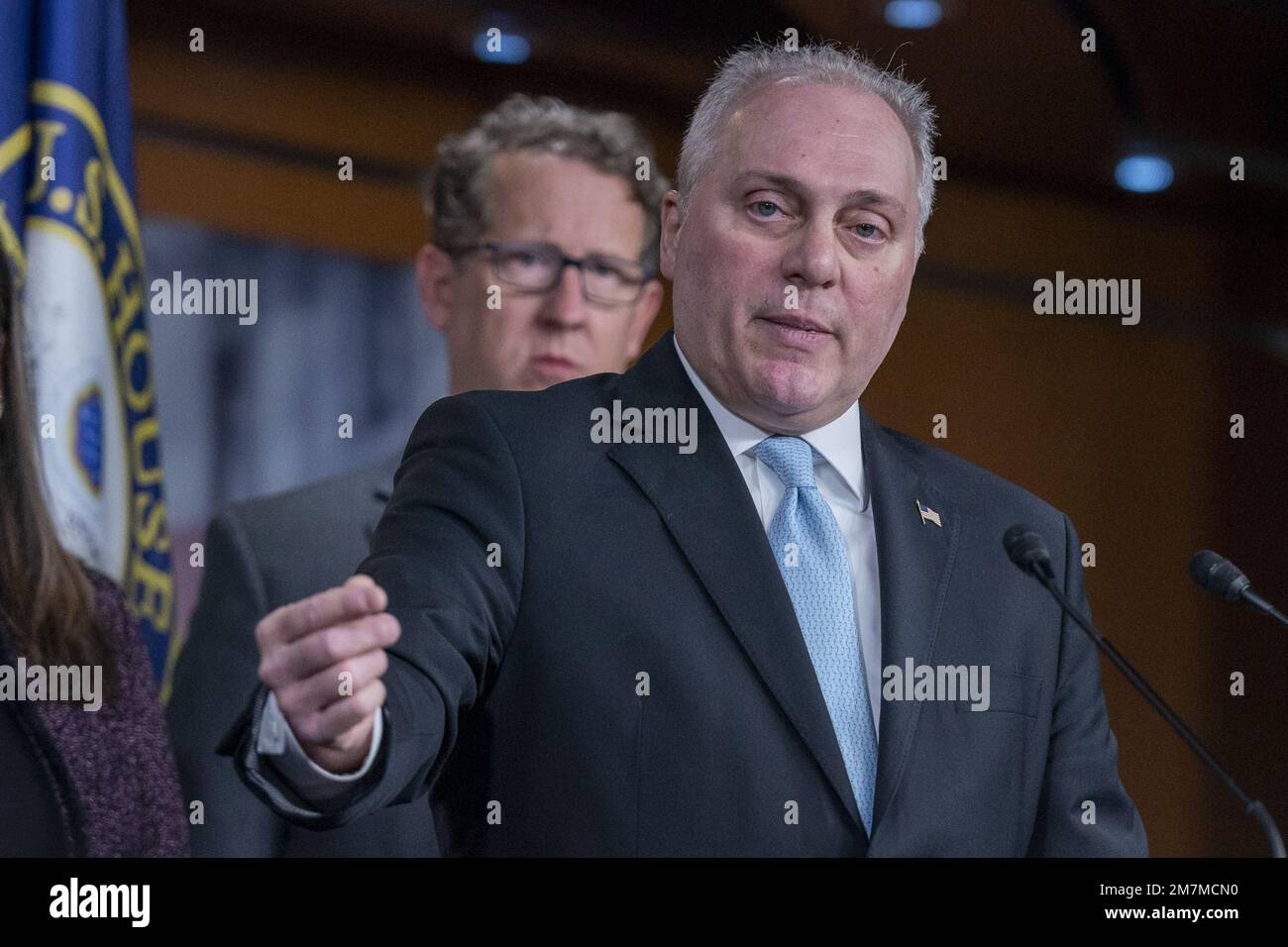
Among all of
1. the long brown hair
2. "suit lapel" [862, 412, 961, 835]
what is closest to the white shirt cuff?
"suit lapel" [862, 412, 961, 835]

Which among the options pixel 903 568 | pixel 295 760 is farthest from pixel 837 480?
pixel 295 760

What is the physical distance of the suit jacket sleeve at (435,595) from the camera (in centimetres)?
129

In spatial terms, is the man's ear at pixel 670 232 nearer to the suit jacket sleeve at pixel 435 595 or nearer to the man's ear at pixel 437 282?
the suit jacket sleeve at pixel 435 595

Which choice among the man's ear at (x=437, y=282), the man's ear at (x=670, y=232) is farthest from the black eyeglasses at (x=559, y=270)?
the man's ear at (x=670, y=232)

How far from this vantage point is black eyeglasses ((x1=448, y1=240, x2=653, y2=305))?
2650 millimetres

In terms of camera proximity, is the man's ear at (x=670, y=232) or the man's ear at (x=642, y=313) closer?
the man's ear at (x=670, y=232)

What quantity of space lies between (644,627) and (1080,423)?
2268 mm

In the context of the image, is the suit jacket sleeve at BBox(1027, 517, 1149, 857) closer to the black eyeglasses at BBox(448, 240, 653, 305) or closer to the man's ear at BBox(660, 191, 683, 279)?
the man's ear at BBox(660, 191, 683, 279)

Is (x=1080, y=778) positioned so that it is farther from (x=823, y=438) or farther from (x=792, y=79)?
(x=792, y=79)

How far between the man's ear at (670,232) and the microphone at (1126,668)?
0.54m

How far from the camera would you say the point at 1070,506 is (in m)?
3.45

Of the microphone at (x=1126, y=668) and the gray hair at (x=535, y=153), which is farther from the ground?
the gray hair at (x=535, y=153)

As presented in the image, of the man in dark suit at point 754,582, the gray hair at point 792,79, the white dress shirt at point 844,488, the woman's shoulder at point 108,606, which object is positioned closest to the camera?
the man in dark suit at point 754,582

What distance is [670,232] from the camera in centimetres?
190
